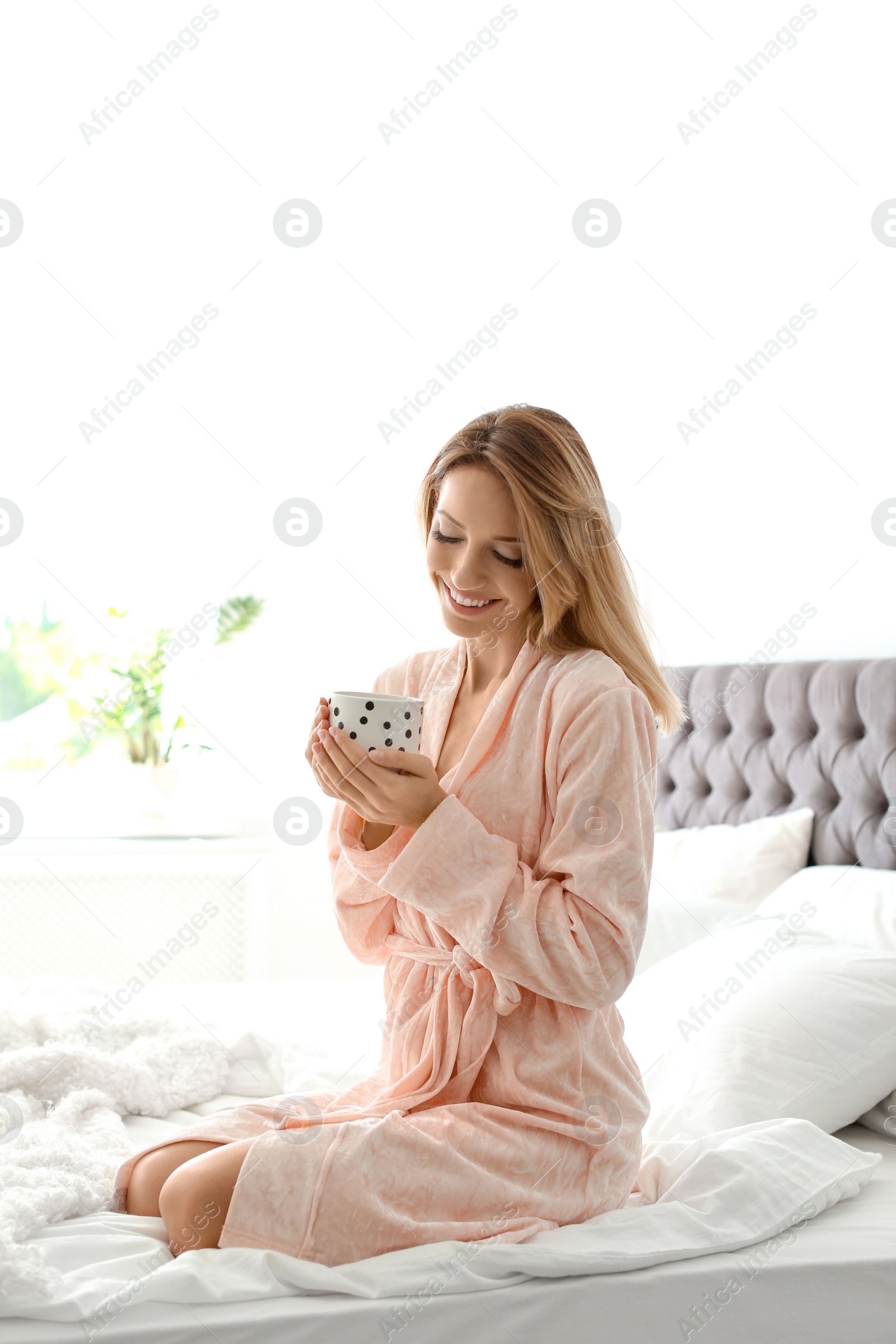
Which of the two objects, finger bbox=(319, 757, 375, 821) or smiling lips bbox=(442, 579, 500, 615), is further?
smiling lips bbox=(442, 579, 500, 615)

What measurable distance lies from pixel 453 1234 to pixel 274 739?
9.37 feet

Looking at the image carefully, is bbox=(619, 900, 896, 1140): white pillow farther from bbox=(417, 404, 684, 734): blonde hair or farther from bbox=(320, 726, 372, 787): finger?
bbox=(320, 726, 372, 787): finger

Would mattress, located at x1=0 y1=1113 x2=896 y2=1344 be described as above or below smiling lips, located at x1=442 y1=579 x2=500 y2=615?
below

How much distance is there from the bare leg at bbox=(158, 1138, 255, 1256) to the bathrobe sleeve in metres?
0.32

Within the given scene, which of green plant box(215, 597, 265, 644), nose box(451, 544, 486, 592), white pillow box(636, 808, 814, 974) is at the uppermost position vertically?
green plant box(215, 597, 265, 644)

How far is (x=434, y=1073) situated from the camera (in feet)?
4.20

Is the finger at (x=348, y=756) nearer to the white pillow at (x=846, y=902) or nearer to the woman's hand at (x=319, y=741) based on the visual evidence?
the woman's hand at (x=319, y=741)

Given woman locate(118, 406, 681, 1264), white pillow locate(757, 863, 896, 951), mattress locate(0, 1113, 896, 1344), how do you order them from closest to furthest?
mattress locate(0, 1113, 896, 1344)
woman locate(118, 406, 681, 1264)
white pillow locate(757, 863, 896, 951)

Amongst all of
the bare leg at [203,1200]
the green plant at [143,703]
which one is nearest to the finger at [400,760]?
the bare leg at [203,1200]

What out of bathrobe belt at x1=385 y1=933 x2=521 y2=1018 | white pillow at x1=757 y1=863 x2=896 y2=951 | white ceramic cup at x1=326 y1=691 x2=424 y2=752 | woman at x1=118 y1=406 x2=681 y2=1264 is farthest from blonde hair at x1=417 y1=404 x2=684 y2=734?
white pillow at x1=757 y1=863 x2=896 y2=951

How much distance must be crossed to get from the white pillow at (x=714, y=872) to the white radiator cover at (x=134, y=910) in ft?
4.81

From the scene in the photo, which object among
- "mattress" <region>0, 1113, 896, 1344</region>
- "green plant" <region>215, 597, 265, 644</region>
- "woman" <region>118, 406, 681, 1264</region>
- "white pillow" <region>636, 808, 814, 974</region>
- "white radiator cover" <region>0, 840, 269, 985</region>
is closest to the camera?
"mattress" <region>0, 1113, 896, 1344</region>

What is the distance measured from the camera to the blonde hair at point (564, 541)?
4.33 ft

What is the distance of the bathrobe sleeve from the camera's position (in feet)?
3.85
